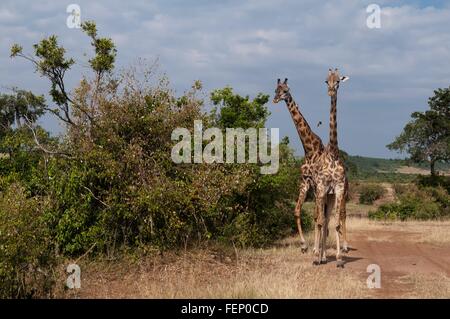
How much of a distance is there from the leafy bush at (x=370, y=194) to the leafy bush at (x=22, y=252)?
37.2 meters

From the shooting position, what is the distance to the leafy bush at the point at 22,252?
8.52m

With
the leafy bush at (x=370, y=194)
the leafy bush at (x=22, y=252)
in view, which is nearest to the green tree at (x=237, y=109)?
the leafy bush at (x=22, y=252)

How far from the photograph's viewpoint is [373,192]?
1740 inches

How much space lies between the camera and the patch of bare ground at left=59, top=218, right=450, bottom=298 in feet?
29.7

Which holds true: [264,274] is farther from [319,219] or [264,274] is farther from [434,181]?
[434,181]

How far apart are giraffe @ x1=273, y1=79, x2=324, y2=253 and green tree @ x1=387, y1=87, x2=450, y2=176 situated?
2189 cm

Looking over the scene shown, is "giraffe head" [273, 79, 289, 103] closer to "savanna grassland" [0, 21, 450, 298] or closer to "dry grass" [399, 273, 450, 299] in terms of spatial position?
"savanna grassland" [0, 21, 450, 298]

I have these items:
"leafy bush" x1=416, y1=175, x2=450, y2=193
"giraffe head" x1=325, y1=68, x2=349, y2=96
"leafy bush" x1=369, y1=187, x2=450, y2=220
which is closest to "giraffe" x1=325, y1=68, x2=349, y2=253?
"giraffe head" x1=325, y1=68, x2=349, y2=96

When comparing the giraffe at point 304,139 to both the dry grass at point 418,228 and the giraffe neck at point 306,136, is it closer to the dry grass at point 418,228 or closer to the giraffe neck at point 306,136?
the giraffe neck at point 306,136

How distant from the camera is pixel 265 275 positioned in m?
10.0
